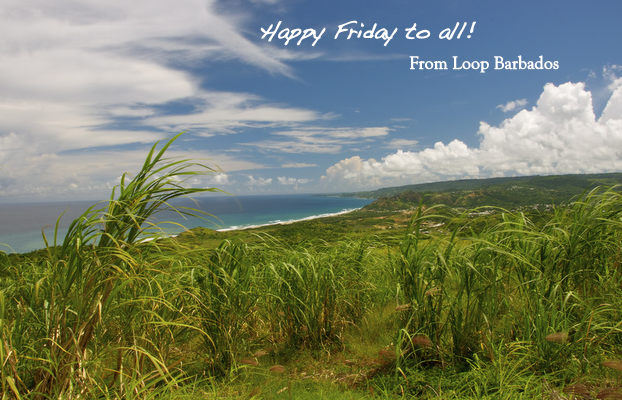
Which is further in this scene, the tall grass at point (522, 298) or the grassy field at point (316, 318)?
the tall grass at point (522, 298)

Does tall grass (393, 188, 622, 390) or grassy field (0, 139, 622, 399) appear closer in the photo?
grassy field (0, 139, 622, 399)

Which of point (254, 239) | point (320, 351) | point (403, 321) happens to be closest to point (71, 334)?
point (254, 239)

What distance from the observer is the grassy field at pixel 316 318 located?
1857 millimetres

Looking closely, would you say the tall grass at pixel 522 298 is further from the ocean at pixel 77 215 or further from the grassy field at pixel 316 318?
the ocean at pixel 77 215

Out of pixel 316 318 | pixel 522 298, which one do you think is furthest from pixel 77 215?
pixel 522 298

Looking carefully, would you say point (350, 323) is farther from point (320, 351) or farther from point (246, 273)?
point (246, 273)

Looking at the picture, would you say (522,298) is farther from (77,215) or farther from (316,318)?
(77,215)

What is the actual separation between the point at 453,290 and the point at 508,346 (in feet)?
2.53

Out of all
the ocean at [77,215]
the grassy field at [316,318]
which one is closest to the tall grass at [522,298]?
the grassy field at [316,318]

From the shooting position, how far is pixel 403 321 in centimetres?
262

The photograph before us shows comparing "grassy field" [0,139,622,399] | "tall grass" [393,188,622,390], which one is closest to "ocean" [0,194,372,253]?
"grassy field" [0,139,622,399]

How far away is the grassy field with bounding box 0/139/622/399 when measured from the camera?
6.09 ft

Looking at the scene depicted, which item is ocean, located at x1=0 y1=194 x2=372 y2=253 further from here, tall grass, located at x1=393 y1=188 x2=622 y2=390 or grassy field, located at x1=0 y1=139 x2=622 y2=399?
tall grass, located at x1=393 y1=188 x2=622 y2=390

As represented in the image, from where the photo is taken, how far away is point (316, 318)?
3.03 metres
